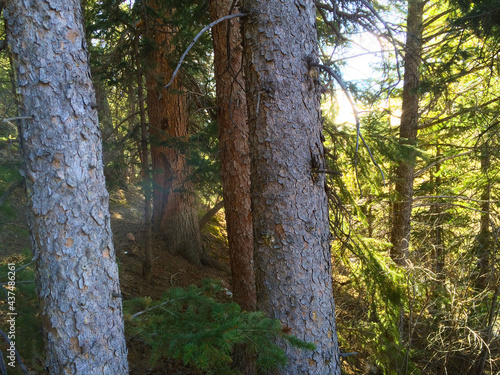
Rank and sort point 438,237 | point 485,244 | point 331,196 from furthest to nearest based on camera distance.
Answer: point 438,237 < point 485,244 < point 331,196

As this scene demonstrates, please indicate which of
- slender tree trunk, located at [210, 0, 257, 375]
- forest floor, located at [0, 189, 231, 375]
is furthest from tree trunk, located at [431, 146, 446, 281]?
forest floor, located at [0, 189, 231, 375]

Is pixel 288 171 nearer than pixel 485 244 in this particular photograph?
Yes

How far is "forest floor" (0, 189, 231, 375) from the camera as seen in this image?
5031 mm

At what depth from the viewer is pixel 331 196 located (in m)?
3.32

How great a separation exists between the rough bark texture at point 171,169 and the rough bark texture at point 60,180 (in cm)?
466

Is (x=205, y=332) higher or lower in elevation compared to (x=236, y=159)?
lower

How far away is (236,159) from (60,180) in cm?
267

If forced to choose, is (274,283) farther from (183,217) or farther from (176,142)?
(183,217)

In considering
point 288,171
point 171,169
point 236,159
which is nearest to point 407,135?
point 236,159

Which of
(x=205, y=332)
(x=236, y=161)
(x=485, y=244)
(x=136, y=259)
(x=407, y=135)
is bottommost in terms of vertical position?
(x=136, y=259)

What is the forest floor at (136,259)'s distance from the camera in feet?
16.5

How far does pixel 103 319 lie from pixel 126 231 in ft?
21.3

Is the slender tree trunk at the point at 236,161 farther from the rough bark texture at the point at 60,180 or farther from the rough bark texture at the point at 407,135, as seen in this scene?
the rough bark texture at the point at 407,135

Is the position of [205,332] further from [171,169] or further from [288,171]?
[171,169]
